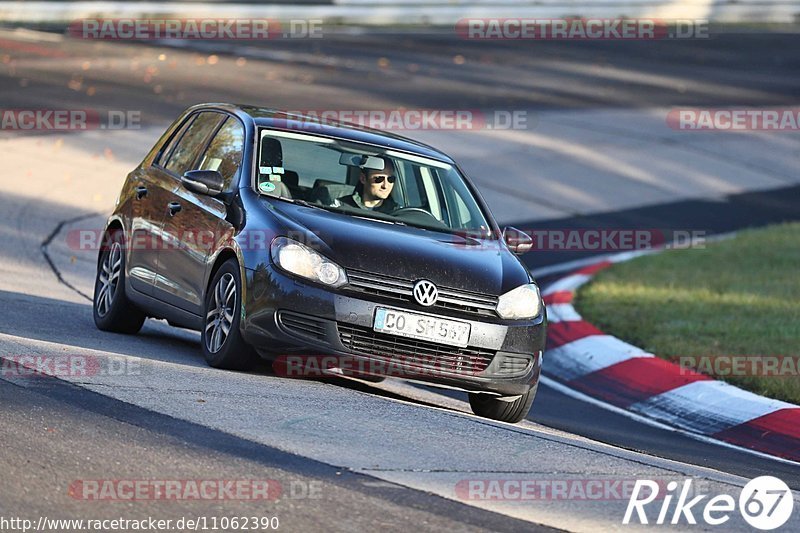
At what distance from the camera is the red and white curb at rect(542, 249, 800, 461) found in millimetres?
9266

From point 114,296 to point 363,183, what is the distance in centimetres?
204

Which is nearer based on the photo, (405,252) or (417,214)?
(405,252)

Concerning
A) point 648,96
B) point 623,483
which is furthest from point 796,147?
point 623,483

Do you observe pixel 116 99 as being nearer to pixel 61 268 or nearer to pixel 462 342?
pixel 61 268

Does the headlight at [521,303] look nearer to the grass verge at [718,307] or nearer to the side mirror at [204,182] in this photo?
the side mirror at [204,182]

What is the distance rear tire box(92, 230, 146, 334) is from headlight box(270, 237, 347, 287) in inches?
82.9

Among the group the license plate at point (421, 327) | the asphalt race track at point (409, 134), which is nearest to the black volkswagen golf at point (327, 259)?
the license plate at point (421, 327)

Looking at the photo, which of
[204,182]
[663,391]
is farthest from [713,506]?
[663,391]

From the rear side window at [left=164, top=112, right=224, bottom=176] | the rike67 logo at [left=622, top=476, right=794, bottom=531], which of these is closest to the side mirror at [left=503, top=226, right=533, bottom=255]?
the rear side window at [left=164, top=112, right=224, bottom=176]

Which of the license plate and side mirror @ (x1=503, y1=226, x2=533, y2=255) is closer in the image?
the license plate

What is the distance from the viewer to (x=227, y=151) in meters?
9.52

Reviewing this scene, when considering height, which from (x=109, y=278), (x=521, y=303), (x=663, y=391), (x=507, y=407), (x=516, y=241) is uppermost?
(x=516, y=241)

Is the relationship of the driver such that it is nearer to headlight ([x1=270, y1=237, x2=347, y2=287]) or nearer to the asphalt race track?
headlight ([x1=270, y1=237, x2=347, y2=287])

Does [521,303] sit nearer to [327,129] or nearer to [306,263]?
[306,263]
